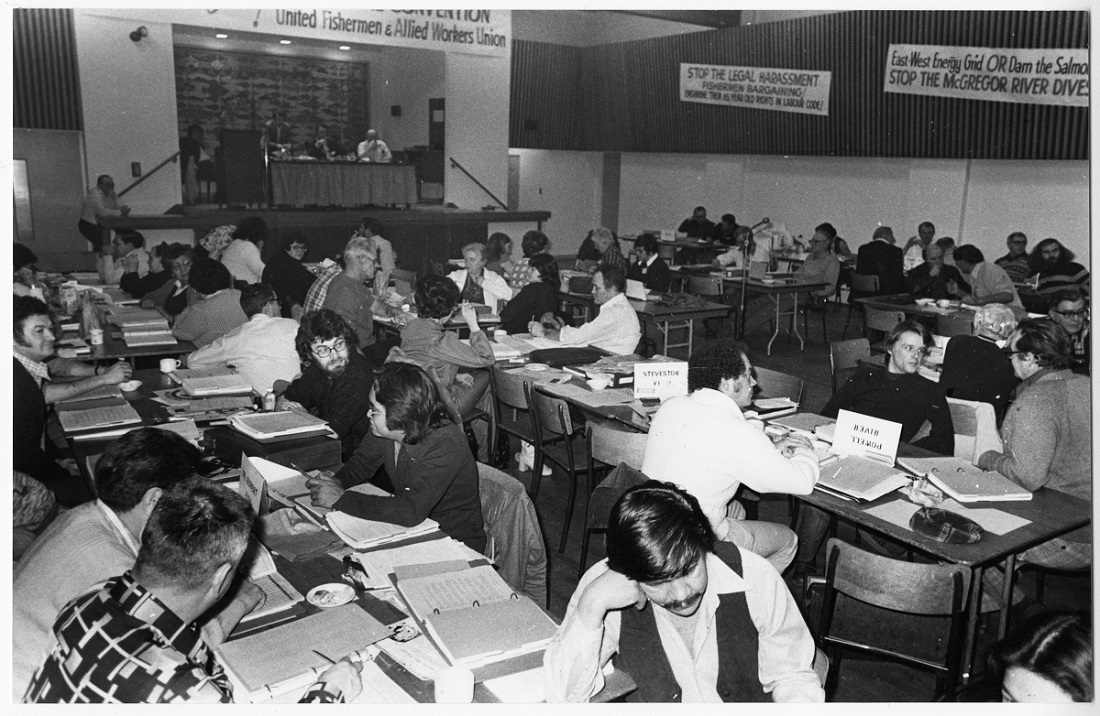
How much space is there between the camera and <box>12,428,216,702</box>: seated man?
80.7 inches

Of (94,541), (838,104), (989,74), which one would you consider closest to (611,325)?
(94,541)

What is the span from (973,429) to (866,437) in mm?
907

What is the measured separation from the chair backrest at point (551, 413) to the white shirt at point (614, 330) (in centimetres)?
116

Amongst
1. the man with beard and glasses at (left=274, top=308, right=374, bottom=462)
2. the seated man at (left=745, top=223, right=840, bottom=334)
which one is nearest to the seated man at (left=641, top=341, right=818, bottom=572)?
the man with beard and glasses at (left=274, top=308, right=374, bottom=462)

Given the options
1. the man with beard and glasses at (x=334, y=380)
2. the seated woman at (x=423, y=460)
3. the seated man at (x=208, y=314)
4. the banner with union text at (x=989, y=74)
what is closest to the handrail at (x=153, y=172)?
the seated man at (x=208, y=314)

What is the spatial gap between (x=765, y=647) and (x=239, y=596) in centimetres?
127

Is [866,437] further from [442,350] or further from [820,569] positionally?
[442,350]

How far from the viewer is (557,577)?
409 centimetres

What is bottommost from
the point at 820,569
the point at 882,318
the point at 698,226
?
the point at 820,569

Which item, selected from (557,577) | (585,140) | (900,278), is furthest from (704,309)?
(585,140)

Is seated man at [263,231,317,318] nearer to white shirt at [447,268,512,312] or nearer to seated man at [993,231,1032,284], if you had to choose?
white shirt at [447,268,512,312]

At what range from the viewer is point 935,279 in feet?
27.4

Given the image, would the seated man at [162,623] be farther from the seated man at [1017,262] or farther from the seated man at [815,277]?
the seated man at [1017,262]

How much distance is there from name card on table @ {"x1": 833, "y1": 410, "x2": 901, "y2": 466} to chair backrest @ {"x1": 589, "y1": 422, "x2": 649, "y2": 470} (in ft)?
2.57
